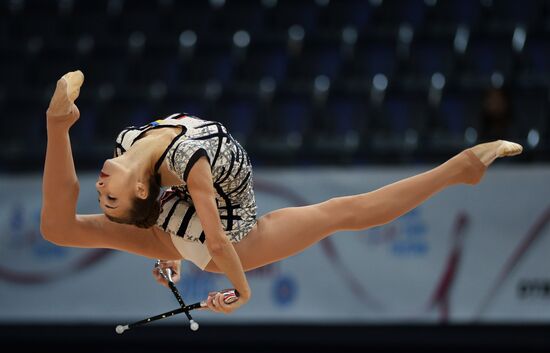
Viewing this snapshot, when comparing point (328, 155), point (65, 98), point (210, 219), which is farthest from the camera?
point (328, 155)

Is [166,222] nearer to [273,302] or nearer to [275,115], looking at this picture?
[273,302]

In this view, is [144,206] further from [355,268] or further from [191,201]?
[355,268]

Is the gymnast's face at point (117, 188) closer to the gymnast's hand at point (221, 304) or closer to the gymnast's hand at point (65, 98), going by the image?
the gymnast's hand at point (65, 98)

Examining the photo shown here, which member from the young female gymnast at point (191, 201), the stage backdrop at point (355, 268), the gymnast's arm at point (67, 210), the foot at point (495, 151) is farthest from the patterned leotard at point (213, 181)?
the stage backdrop at point (355, 268)

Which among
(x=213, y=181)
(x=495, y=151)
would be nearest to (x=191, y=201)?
(x=213, y=181)

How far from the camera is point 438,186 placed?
3.75 m

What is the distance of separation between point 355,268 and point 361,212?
176cm

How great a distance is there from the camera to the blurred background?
212 inches

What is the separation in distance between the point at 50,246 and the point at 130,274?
0.53 m

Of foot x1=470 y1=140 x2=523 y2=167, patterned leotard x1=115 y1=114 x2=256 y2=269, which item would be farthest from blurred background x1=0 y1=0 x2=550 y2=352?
patterned leotard x1=115 y1=114 x2=256 y2=269

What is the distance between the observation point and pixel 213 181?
140 inches

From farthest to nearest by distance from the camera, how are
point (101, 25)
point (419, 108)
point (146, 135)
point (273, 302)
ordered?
point (101, 25) < point (419, 108) < point (273, 302) < point (146, 135)

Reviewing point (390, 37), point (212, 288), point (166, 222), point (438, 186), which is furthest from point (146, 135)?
point (390, 37)

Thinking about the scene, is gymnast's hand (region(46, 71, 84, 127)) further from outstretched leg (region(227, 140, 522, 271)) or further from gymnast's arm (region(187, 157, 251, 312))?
outstretched leg (region(227, 140, 522, 271))
